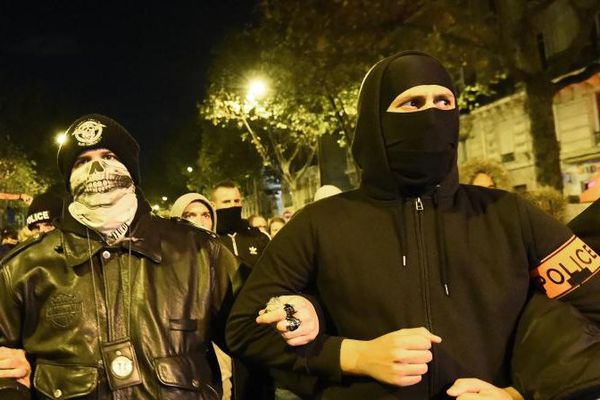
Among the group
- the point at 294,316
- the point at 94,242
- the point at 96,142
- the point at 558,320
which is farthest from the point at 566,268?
the point at 96,142

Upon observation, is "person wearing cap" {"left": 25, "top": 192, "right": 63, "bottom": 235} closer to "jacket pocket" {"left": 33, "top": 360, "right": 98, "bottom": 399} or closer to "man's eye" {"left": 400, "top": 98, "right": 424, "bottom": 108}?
"jacket pocket" {"left": 33, "top": 360, "right": 98, "bottom": 399}

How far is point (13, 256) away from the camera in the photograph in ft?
8.45

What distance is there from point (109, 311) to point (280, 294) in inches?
29.8

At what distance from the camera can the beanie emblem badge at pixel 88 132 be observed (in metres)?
2.68

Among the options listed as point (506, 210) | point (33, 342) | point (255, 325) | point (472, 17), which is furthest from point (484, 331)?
point (472, 17)

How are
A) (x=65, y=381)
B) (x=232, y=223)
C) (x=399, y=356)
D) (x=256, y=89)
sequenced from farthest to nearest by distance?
(x=256, y=89)
(x=232, y=223)
(x=65, y=381)
(x=399, y=356)

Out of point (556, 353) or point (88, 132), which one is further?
point (88, 132)

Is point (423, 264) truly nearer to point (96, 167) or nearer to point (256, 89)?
point (96, 167)

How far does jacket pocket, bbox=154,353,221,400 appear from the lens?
2.41m

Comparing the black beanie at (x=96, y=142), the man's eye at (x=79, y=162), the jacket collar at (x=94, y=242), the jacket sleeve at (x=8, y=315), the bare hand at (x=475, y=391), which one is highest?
the black beanie at (x=96, y=142)

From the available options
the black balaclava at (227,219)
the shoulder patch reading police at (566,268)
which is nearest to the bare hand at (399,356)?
the shoulder patch reading police at (566,268)

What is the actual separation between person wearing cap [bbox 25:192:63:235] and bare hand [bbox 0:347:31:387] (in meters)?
3.78

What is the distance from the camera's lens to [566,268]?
2016mm

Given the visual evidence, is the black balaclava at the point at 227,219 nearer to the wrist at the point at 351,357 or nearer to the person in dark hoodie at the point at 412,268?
the person in dark hoodie at the point at 412,268
